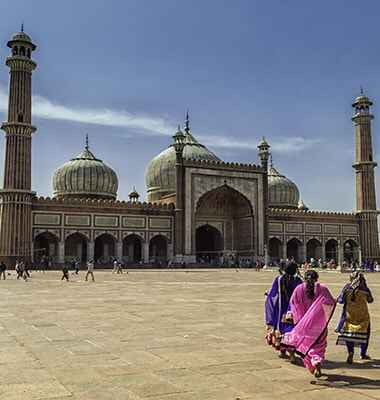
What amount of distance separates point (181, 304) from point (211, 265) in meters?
30.6

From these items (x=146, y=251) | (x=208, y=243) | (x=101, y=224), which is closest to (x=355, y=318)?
(x=101, y=224)

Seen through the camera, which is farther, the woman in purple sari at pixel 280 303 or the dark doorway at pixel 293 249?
the dark doorway at pixel 293 249

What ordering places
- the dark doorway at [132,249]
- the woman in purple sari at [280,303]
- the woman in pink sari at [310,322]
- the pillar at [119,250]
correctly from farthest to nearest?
1. the dark doorway at [132,249]
2. the pillar at [119,250]
3. the woman in purple sari at [280,303]
4. the woman in pink sari at [310,322]

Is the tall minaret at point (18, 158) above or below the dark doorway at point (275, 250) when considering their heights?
above

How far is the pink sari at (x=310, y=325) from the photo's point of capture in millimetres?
4934

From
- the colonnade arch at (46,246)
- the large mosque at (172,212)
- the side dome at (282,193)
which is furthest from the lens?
the side dome at (282,193)

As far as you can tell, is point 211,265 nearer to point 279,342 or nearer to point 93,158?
point 93,158

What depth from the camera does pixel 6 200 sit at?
35.6 meters

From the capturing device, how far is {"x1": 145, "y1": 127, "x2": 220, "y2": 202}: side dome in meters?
49.7

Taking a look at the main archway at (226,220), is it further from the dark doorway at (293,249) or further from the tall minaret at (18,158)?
the tall minaret at (18,158)

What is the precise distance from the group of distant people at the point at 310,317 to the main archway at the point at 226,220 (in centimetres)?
3779

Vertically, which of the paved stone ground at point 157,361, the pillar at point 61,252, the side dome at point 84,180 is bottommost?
the paved stone ground at point 157,361

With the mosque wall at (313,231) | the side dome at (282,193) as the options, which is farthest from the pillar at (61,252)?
the side dome at (282,193)

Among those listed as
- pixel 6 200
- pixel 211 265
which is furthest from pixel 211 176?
pixel 6 200
